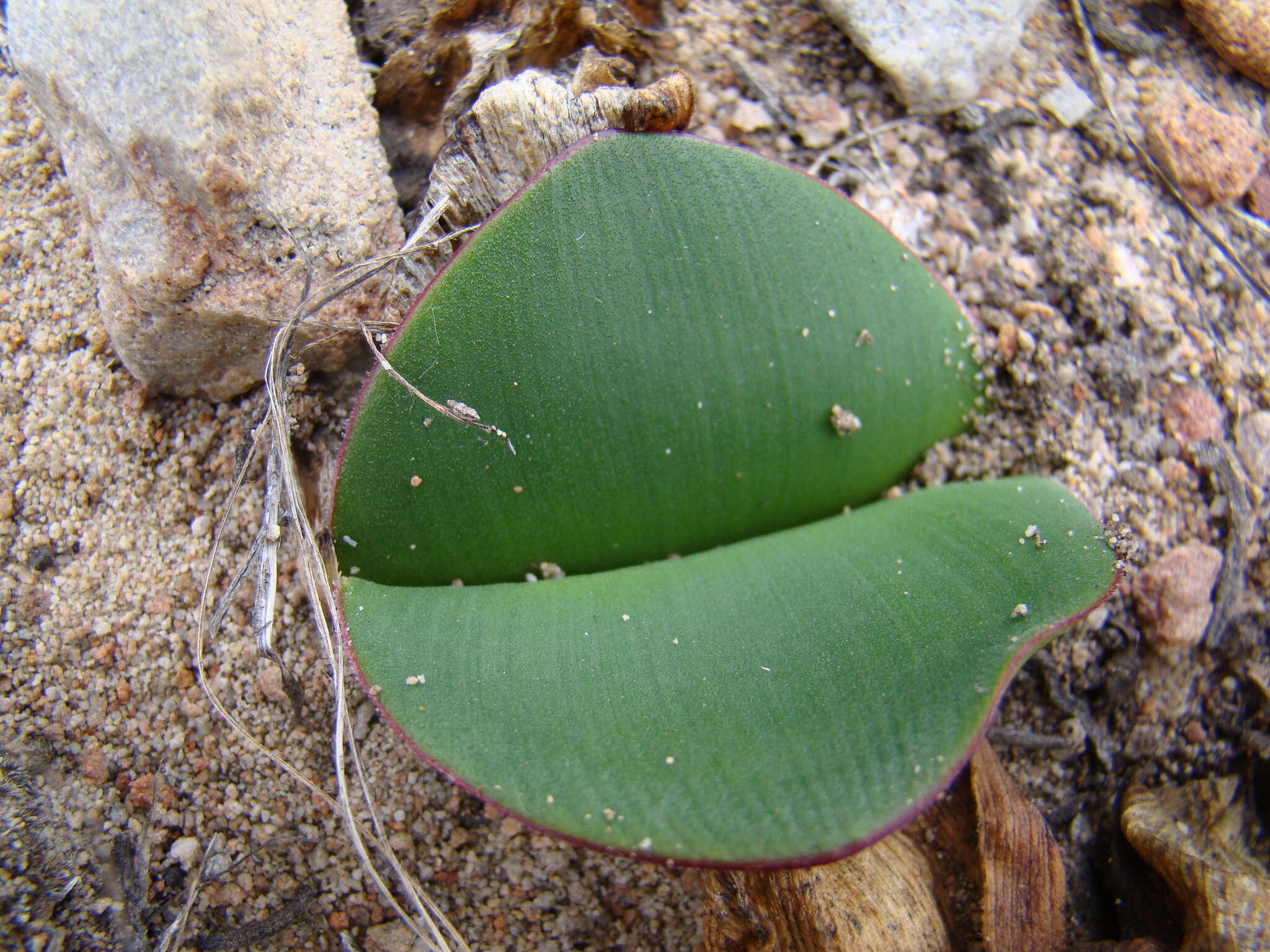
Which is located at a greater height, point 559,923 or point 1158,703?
point 1158,703

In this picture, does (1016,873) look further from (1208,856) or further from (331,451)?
(331,451)

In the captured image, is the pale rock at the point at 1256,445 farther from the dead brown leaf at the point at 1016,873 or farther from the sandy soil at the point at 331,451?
the dead brown leaf at the point at 1016,873

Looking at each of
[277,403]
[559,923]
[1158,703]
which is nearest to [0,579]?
[277,403]

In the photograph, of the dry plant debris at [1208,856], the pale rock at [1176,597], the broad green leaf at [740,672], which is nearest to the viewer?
the broad green leaf at [740,672]

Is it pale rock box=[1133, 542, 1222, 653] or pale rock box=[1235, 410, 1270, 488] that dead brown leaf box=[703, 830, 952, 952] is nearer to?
pale rock box=[1133, 542, 1222, 653]

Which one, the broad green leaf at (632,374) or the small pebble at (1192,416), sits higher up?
the small pebble at (1192,416)

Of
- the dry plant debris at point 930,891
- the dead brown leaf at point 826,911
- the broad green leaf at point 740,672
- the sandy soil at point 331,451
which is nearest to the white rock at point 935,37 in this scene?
the sandy soil at point 331,451

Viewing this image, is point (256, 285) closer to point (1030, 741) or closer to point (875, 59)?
point (875, 59)
